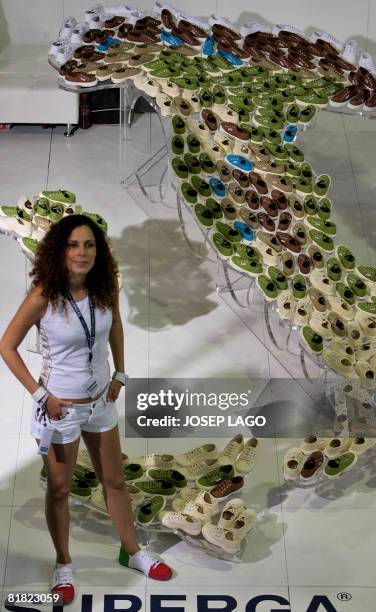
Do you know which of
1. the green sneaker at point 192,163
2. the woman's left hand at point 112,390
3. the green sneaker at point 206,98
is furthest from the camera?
the green sneaker at point 206,98

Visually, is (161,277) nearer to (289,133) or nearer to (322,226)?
(322,226)

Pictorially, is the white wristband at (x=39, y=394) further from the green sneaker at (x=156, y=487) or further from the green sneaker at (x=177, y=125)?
the green sneaker at (x=177, y=125)

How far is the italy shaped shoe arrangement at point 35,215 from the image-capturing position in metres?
6.34

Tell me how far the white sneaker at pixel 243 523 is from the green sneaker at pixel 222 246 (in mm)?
1669

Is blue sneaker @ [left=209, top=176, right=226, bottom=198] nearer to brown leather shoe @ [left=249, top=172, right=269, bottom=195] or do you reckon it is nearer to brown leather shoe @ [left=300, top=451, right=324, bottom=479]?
brown leather shoe @ [left=249, top=172, right=269, bottom=195]

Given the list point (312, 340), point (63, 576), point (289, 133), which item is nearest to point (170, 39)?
point (289, 133)

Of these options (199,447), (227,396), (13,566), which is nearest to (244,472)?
(199,447)

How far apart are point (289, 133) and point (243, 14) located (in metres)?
2.30

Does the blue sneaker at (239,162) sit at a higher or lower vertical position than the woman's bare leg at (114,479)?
higher

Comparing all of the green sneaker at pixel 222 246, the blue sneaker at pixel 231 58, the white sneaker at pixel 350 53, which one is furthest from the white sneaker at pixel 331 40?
the green sneaker at pixel 222 246

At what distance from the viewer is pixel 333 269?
6.52 meters

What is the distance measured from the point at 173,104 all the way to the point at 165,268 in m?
1.00

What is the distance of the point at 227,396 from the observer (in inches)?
252

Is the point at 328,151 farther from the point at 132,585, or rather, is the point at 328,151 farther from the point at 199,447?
the point at 132,585
